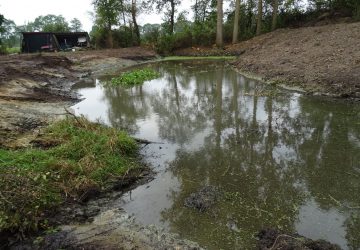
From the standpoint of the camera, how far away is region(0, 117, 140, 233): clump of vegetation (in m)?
3.96

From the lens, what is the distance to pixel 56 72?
681 inches

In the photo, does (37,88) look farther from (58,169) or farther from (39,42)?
(39,42)

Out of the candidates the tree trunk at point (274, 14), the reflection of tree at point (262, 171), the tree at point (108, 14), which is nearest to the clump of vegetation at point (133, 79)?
the reflection of tree at point (262, 171)

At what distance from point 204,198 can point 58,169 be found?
7.51ft

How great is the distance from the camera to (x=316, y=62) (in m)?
13.1

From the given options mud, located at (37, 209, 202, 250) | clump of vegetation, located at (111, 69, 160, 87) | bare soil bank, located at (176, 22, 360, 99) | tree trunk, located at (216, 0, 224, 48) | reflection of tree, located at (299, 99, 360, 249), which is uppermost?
tree trunk, located at (216, 0, 224, 48)

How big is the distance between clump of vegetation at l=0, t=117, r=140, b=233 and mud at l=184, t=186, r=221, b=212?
124cm

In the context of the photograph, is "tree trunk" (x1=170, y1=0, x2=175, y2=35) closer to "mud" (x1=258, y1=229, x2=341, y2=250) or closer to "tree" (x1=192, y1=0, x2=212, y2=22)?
"tree" (x1=192, y1=0, x2=212, y2=22)

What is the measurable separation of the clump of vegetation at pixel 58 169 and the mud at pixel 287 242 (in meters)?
2.48

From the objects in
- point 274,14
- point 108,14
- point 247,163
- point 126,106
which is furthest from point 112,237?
point 108,14

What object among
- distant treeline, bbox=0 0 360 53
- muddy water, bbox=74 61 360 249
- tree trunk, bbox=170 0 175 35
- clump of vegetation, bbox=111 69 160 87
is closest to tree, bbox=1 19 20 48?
distant treeline, bbox=0 0 360 53

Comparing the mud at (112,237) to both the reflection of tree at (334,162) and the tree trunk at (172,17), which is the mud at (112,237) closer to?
the reflection of tree at (334,162)

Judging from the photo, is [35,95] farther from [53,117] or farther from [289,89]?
[289,89]

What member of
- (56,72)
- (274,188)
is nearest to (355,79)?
(274,188)
